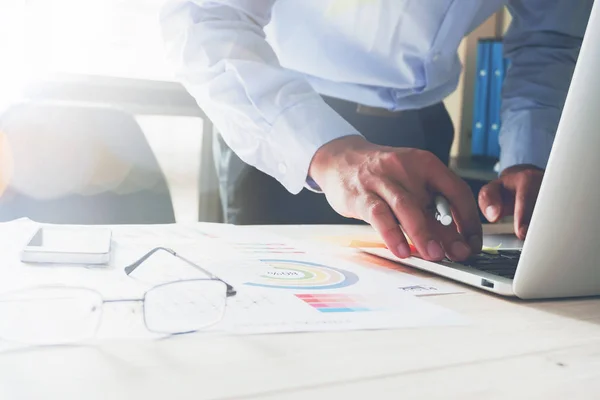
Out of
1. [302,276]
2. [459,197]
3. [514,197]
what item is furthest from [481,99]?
[302,276]

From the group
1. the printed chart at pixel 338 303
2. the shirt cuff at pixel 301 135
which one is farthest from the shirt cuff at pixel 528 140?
the printed chart at pixel 338 303

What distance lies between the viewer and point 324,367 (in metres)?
0.34

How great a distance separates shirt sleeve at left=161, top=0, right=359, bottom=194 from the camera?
85 centimetres

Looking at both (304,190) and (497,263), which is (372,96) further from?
(497,263)

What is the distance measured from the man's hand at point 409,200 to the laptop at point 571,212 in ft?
0.24

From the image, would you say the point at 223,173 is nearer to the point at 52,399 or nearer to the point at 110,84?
the point at 110,84

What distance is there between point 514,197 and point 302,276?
51 cm

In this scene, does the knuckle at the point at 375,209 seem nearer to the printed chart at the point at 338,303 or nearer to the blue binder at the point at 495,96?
the printed chart at the point at 338,303

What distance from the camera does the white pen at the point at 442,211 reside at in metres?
0.63

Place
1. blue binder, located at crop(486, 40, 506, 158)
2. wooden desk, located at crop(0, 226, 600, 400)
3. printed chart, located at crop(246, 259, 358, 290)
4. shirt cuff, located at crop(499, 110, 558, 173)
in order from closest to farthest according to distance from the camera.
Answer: wooden desk, located at crop(0, 226, 600, 400) → printed chart, located at crop(246, 259, 358, 290) → shirt cuff, located at crop(499, 110, 558, 173) → blue binder, located at crop(486, 40, 506, 158)

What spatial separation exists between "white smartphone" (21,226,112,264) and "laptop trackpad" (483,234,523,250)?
469mm

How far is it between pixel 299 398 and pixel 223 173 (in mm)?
1063

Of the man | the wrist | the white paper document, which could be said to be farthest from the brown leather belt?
the white paper document

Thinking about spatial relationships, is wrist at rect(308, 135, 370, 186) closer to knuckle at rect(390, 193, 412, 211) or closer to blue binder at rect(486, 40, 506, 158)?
knuckle at rect(390, 193, 412, 211)
